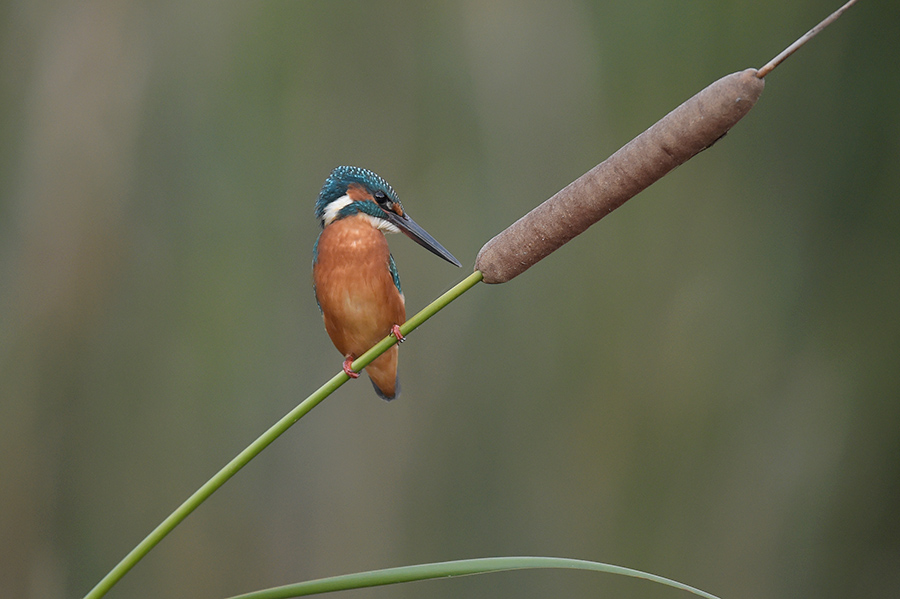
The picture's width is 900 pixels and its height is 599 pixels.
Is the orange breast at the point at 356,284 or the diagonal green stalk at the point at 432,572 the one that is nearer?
the diagonal green stalk at the point at 432,572

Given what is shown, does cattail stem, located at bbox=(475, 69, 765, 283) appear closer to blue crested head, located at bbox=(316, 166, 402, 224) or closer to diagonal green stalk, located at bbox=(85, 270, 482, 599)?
diagonal green stalk, located at bbox=(85, 270, 482, 599)

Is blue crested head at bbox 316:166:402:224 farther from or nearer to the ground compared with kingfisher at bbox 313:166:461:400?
farther from the ground

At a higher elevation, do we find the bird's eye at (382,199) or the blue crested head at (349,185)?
the blue crested head at (349,185)

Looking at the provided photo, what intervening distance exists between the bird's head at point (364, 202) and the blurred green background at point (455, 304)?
0.91 meters

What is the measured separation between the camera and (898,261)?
1.57 meters

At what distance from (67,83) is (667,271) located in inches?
55.2

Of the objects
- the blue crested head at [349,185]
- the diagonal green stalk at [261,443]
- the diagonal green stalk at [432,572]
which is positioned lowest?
the diagonal green stalk at [432,572]

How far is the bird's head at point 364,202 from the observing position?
2.03ft

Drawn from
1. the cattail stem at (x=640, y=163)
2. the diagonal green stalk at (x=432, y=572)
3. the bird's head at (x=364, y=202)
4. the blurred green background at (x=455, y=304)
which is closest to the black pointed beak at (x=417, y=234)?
the bird's head at (x=364, y=202)

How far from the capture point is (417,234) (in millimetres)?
581

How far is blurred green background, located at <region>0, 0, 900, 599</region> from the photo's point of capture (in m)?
1.60

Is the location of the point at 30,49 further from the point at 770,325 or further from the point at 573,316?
the point at 770,325

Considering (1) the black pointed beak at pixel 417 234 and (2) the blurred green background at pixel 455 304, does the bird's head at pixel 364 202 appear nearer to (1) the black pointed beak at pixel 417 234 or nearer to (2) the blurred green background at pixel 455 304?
(1) the black pointed beak at pixel 417 234

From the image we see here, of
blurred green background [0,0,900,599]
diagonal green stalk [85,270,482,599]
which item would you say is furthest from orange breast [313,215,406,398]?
blurred green background [0,0,900,599]
